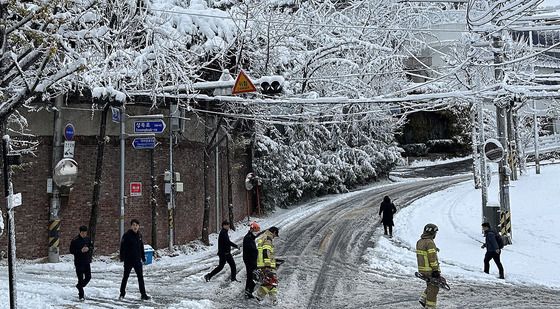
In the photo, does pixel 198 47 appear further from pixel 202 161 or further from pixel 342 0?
pixel 342 0

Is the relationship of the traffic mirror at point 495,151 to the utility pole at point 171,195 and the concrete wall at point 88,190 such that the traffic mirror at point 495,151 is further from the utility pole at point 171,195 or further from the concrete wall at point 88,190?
the concrete wall at point 88,190

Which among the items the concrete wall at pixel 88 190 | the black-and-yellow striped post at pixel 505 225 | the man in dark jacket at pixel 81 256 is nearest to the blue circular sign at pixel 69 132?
the concrete wall at pixel 88 190

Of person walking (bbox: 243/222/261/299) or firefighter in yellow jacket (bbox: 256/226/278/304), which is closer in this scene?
firefighter in yellow jacket (bbox: 256/226/278/304)

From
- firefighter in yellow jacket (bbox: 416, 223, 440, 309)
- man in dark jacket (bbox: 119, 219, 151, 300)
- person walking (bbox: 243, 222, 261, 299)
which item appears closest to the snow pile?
person walking (bbox: 243, 222, 261, 299)

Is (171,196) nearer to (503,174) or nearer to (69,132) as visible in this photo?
(69,132)

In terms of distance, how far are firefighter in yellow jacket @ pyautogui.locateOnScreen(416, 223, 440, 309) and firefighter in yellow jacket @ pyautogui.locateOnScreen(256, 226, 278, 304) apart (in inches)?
117

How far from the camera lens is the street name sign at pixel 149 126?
683 inches

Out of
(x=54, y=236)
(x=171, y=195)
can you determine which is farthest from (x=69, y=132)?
(x=171, y=195)

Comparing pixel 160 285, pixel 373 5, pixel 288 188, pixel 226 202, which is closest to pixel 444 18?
pixel 373 5

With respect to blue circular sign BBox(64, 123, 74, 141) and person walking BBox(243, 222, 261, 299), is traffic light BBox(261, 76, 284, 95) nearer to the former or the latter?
person walking BBox(243, 222, 261, 299)

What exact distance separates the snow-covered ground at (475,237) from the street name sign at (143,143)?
7891 millimetres

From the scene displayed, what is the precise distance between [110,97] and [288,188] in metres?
16.6

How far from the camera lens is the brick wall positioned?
1653 centimetres

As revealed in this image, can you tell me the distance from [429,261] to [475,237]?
10.3m
